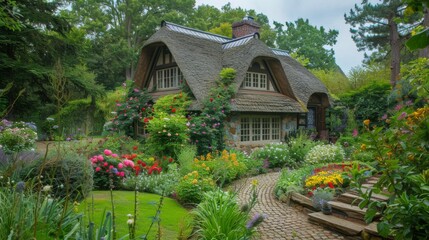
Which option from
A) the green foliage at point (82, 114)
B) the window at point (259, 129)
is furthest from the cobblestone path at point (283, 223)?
the green foliage at point (82, 114)

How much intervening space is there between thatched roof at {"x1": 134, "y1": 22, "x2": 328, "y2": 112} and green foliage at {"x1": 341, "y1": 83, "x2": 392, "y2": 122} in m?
1.85

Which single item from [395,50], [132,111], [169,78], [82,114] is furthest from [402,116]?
[82,114]

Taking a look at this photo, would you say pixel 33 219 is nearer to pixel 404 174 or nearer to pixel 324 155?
pixel 404 174

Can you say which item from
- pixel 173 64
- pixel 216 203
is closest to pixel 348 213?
pixel 216 203

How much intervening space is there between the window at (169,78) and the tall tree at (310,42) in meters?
24.0

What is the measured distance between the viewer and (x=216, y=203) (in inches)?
173

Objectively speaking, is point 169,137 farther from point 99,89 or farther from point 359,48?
point 359,48

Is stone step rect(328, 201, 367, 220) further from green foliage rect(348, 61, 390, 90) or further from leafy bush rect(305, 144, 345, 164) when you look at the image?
green foliage rect(348, 61, 390, 90)

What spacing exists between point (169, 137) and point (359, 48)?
15847mm

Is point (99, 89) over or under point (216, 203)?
over

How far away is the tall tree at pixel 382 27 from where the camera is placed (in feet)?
53.5

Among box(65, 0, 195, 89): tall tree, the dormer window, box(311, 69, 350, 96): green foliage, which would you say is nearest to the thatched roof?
the dormer window

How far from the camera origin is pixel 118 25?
31.0 metres

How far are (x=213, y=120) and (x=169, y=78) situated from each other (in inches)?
152
